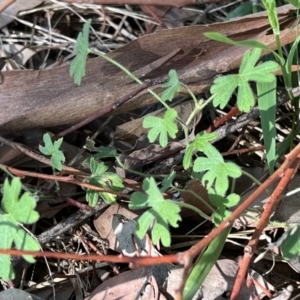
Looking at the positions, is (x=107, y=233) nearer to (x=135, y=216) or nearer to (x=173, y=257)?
(x=135, y=216)

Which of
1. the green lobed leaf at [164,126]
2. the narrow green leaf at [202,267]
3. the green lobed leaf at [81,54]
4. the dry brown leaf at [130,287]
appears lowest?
the dry brown leaf at [130,287]

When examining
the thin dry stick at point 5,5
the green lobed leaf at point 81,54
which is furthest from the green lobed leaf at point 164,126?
the thin dry stick at point 5,5

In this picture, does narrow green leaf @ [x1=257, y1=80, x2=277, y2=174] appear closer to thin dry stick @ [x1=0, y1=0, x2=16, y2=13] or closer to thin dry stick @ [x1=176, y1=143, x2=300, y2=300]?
thin dry stick @ [x1=176, y1=143, x2=300, y2=300]

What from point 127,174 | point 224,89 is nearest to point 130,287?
point 127,174

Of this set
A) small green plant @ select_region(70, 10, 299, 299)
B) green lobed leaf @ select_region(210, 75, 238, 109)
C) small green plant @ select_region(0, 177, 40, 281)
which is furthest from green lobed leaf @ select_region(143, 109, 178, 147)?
small green plant @ select_region(0, 177, 40, 281)

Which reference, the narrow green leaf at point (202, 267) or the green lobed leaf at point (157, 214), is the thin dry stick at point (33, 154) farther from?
the narrow green leaf at point (202, 267)

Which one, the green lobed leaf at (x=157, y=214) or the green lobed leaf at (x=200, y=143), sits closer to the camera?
the green lobed leaf at (x=157, y=214)

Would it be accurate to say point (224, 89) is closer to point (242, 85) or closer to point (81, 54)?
point (242, 85)

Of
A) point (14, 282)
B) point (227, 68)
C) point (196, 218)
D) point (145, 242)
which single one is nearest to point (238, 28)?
point (227, 68)
